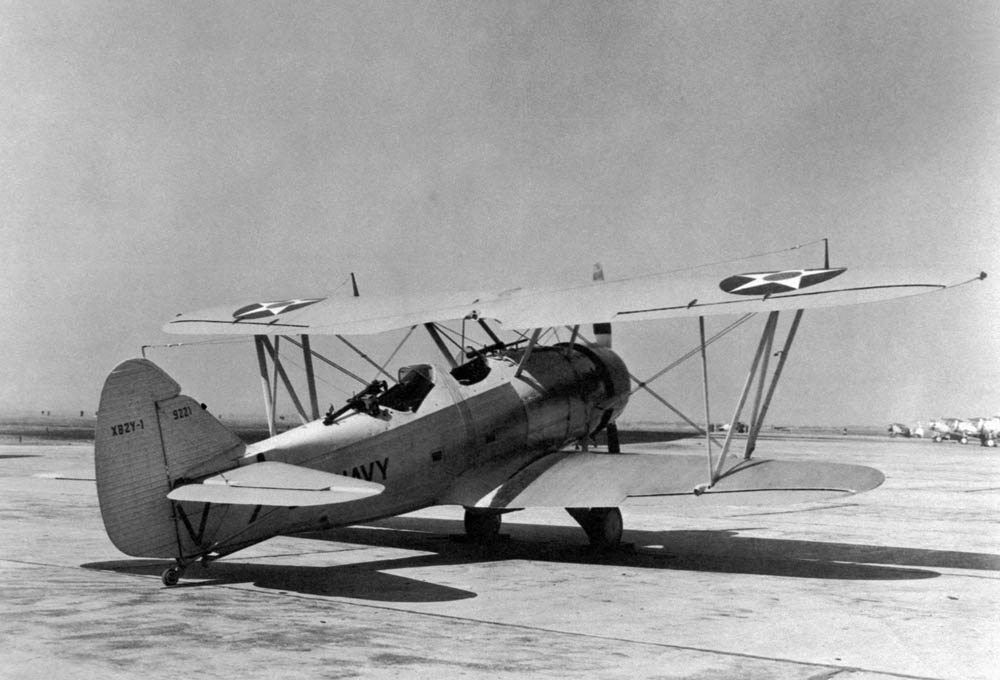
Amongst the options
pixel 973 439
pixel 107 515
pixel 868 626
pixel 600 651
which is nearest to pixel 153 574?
pixel 107 515

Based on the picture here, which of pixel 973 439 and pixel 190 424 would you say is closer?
pixel 190 424

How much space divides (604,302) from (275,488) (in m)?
4.16

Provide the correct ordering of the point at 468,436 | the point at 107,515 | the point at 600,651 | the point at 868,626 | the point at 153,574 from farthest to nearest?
Result: the point at 468,436 < the point at 153,574 < the point at 107,515 < the point at 868,626 < the point at 600,651

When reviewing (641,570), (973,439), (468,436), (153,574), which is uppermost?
(468,436)

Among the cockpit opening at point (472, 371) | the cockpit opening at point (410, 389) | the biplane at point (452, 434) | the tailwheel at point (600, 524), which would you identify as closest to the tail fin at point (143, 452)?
the biplane at point (452, 434)

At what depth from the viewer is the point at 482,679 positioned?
5.54m

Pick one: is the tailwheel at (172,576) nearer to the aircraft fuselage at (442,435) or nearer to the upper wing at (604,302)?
the aircraft fuselage at (442,435)

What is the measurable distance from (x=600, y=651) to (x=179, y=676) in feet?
8.62

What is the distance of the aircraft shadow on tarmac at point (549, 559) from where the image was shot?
8945 mm

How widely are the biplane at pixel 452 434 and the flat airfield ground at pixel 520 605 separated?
1.81ft

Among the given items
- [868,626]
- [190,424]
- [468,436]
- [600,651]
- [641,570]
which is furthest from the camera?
[468,436]

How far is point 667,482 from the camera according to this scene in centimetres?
1033

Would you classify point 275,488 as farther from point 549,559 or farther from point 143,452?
point 549,559

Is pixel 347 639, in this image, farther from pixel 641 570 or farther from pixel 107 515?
pixel 641 570
